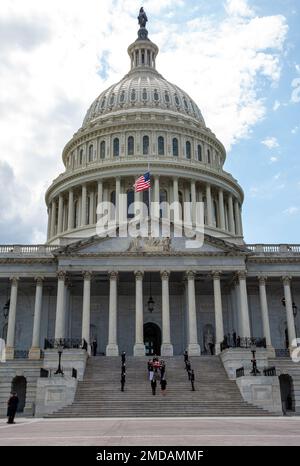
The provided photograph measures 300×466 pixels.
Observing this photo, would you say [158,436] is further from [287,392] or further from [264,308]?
[264,308]

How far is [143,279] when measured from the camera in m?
51.5

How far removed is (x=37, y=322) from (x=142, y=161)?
88.7 feet

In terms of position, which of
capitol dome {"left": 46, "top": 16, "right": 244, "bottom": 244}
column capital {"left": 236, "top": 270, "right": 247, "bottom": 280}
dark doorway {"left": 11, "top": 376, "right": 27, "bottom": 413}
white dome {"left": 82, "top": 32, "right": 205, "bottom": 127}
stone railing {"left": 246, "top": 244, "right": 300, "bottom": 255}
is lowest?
dark doorway {"left": 11, "top": 376, "right": 27, "bottom": 413}

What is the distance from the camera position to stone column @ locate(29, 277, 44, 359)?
46312 millimetres

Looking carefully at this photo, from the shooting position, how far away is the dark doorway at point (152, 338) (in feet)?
177

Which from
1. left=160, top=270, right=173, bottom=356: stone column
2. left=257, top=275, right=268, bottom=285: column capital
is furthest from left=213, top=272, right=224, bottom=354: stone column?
left=257, top=275, right=268, bottom=285: column capital

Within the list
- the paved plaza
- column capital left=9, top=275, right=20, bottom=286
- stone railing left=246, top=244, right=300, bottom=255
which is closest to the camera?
the paved plaza

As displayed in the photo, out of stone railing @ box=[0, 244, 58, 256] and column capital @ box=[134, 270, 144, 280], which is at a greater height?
stone railing @ box=[0, 244, 58, 256]

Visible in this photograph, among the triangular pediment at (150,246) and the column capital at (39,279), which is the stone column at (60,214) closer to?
the column capital at (39,279)

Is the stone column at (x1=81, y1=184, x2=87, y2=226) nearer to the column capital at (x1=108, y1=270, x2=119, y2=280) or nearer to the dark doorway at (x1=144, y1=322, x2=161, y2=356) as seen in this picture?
the dark doorway at (x1=144, y1=322, x2=161, y2=356)

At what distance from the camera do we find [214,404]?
31.0 metres

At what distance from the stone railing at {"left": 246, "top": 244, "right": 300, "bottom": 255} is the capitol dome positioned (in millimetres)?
12101

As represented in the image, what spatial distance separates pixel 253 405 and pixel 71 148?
179ft

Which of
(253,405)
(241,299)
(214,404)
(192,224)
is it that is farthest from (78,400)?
(192,224)
